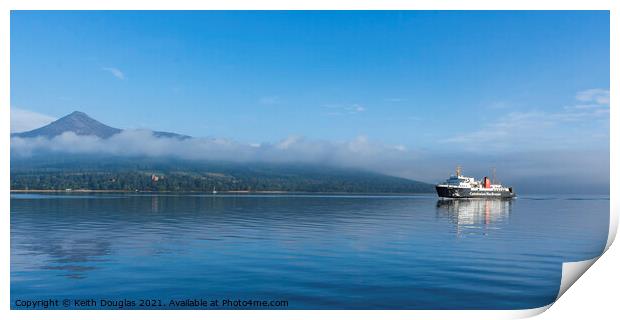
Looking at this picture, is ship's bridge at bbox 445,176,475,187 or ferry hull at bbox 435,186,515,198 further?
ship's bridge at bbox 445,176,475,187

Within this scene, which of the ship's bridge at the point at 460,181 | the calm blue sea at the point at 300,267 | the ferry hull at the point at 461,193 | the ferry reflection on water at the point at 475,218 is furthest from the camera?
the ship's bridge at the point at 460,181

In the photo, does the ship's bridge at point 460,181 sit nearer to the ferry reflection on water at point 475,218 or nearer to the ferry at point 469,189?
the ferry at point 469,189

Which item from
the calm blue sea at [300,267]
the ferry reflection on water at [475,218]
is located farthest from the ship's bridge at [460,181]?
the calm blue sea at [300,267]

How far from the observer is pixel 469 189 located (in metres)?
156

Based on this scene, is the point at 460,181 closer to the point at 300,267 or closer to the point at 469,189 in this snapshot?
the point at 469,189

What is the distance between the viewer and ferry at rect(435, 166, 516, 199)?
154 meters

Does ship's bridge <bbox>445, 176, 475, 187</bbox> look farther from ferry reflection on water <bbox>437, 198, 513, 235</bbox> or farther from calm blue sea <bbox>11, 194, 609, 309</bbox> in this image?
calm blue sea <bbox>11, 194, 609, 309</bbox>

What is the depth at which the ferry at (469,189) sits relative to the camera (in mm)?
153875

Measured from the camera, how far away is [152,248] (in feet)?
105

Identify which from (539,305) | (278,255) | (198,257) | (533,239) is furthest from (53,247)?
(533,239)

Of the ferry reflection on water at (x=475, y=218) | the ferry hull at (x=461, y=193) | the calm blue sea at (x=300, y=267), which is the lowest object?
the ferry hull at (x=461, y=193)

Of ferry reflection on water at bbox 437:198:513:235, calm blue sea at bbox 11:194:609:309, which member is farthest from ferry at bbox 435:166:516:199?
calm blue sea at bbox 11:194:609:309

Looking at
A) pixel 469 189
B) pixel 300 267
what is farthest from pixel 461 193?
pixel 300 267
